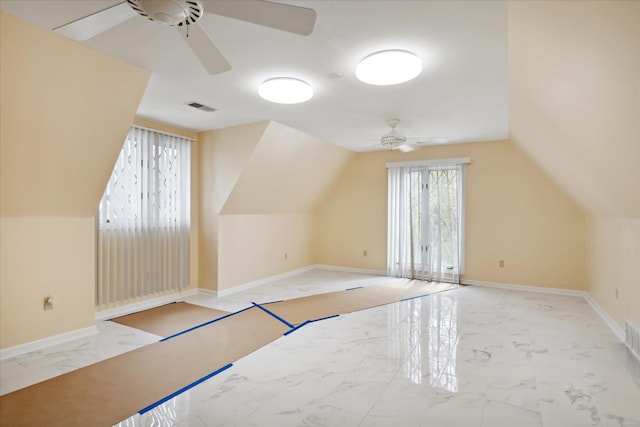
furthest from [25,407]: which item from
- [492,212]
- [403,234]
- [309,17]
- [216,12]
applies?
[492,212]

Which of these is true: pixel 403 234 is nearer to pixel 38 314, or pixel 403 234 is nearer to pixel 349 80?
pixel 349 80

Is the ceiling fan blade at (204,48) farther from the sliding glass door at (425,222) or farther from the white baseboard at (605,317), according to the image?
the sliding glass door at (425,222)

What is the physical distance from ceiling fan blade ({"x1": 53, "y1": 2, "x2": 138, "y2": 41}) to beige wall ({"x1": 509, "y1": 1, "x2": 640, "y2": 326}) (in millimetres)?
2080

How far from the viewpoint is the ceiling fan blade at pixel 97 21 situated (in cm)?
148

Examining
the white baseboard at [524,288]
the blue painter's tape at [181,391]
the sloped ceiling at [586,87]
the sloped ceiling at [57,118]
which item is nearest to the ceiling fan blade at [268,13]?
the sloped ceiling at [586,87]

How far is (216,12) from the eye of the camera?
60.9 inches

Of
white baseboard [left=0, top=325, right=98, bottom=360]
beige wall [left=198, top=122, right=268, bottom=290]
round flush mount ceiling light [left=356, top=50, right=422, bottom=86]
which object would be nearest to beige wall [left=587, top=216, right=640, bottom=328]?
round flush mount ceiling light [left=356, top=50, right=422, bottom=86]

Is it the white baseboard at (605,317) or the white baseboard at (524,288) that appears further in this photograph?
the white baseboard at (524,288)

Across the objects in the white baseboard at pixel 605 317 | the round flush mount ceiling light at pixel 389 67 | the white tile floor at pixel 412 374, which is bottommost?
the white tile floor at pixel 412 374

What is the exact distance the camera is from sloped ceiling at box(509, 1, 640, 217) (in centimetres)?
160

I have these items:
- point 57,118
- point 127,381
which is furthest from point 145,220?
point 127,381

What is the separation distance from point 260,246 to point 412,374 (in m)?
3.61

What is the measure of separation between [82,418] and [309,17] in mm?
2655

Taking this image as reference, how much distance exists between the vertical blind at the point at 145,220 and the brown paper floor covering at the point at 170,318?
12.4 inches
